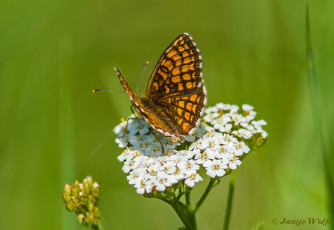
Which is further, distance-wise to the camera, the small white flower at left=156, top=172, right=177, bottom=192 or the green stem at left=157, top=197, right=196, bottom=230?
the green stem at left=157, top=197, right=196, bottom=230

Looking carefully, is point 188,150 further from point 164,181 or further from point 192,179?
point 164,181

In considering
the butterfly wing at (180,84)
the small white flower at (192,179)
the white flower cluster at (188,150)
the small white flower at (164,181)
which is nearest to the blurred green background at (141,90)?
the white flower cluster at (188,150)

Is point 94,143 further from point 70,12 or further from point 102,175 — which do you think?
point 70,12

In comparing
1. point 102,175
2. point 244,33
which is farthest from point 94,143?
point 244,33

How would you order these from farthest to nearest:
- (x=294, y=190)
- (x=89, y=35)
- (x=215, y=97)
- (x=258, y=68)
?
(x=89, y=35), (x=215, y=97), (x=258, y=68), (x=294, y=190)

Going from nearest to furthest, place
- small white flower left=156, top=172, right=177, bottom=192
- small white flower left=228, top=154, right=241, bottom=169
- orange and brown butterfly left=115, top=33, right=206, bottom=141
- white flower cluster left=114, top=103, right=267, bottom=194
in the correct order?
small white flower left=156, top=172, right=177, bottom=192, white flower cluster left=114, top=103, right=267, bottom=194, small white flower left=228, top=154, right=241, bottom=169, orange and brown butterfly left=115, top=33, right=206, bottom=141

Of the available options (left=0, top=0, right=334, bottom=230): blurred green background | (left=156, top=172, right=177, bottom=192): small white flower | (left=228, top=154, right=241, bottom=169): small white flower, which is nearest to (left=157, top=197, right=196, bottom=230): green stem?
(left=156, top=172, right=177, bottom=192): small white flower

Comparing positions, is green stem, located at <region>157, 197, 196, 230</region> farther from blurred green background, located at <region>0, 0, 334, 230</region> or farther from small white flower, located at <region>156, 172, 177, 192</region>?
blurred green background, located at <region>0, 0, 334, 230</region>
